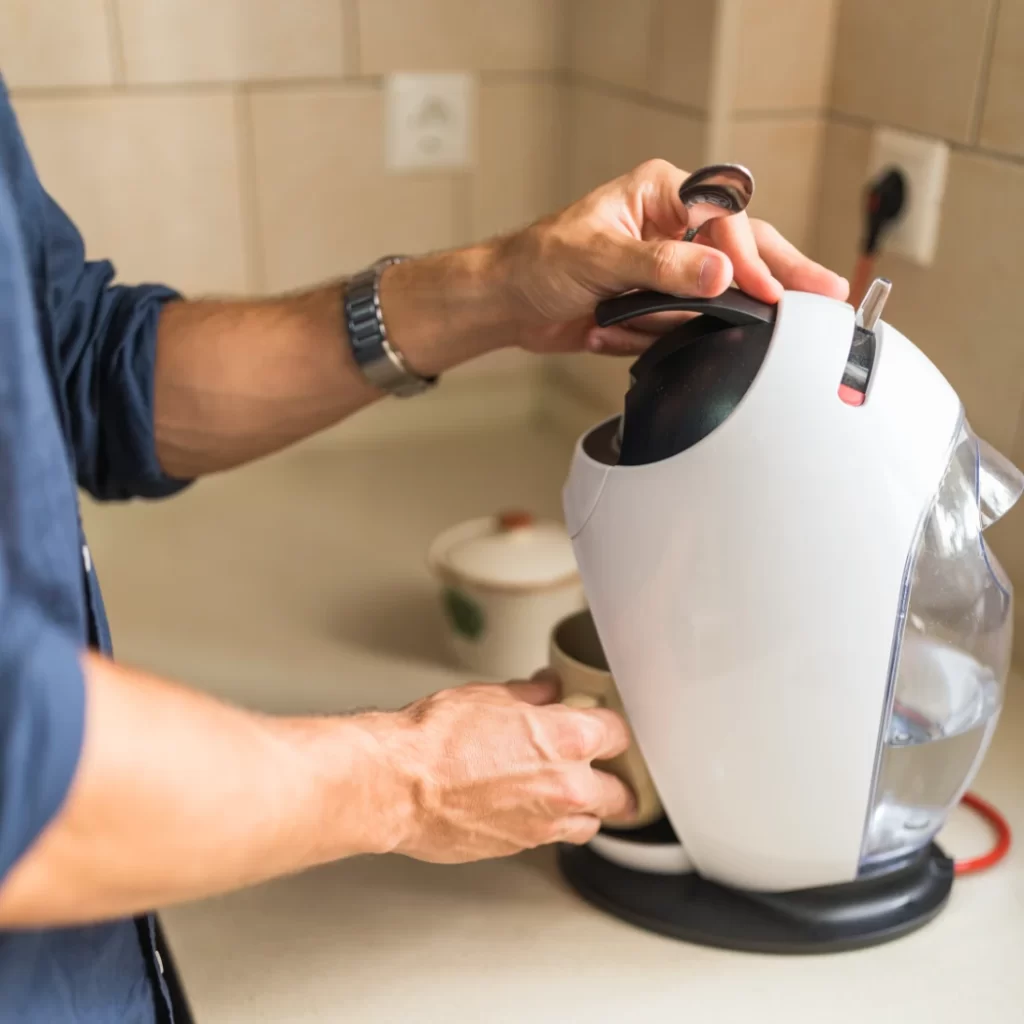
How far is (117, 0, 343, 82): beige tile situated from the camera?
1.07 meters

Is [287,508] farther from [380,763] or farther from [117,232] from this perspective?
[380,763]

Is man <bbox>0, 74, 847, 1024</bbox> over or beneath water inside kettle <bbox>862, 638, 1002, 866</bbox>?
over

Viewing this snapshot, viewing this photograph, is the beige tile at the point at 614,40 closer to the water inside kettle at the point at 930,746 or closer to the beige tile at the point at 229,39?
the beige tile at the point at 229,39

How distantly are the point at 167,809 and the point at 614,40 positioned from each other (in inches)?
A: 37.3

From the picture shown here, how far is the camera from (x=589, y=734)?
1.95 ft

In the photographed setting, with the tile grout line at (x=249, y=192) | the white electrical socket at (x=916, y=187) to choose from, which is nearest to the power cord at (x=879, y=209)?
the white electrical socket at (x=916, y=187)

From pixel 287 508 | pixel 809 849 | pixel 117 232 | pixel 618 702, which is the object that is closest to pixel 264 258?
pixel 117 232

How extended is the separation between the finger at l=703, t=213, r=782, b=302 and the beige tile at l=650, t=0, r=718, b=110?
374 millimetres

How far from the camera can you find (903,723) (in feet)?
1.88

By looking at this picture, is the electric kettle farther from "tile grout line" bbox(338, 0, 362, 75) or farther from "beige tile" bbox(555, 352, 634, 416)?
"tile grout line" bbox(338, 0, 362, 75)

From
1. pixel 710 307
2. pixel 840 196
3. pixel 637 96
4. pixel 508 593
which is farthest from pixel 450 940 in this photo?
pixel 637 96

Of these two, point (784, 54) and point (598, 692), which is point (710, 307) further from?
point (784, 54)

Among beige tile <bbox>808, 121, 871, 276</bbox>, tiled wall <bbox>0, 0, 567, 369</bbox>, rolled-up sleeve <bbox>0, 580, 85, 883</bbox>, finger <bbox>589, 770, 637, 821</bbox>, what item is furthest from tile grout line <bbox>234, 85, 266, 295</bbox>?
rolled-up sleeve <bbox>0, 580, 85, 883</bbox>

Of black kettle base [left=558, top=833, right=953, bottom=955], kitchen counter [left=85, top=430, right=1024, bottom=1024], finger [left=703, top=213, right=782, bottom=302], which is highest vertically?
finger [left=703, top=213, right=782, bottom=302]
